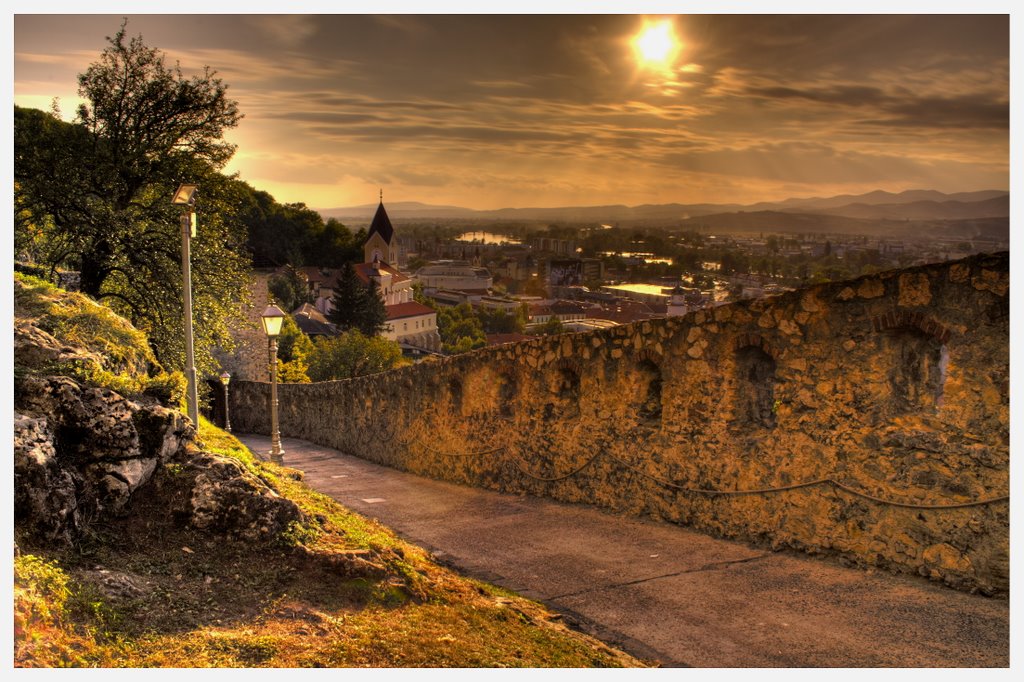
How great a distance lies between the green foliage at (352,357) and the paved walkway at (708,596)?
25.9 m

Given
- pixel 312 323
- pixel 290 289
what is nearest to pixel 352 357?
pixel 312 323

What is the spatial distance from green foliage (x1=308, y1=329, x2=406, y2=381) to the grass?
28.5 metres

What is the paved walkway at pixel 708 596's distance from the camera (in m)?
5.80

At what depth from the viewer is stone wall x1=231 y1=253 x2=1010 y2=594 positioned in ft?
21.2

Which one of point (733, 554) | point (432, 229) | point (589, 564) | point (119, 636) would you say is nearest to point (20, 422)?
point (119, 636)

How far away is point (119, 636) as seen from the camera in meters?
4.74

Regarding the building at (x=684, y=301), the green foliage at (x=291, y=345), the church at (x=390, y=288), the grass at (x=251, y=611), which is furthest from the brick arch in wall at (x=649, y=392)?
the green foliage at (x=291, y=345)

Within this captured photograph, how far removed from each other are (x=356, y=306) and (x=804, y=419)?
154 ft

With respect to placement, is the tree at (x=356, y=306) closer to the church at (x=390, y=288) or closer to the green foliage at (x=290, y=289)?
the church at (x=390, y=288)

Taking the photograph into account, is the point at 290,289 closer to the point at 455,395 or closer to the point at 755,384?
the point at 455,395

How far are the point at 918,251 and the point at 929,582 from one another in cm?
283

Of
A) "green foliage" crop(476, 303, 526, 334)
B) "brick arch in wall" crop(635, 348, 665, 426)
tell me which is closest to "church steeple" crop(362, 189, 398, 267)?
"green foliage" crop(476, 303, 526, 334)

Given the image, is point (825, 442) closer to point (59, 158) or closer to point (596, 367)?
point (596, 367)

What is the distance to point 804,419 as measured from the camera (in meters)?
7.59
